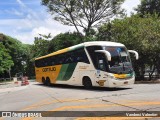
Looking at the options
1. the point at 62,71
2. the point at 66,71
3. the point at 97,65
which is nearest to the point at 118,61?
the point at 97,65

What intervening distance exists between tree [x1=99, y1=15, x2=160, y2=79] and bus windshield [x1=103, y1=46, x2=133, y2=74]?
10.8m

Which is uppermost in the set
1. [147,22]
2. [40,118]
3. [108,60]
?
[147,22]


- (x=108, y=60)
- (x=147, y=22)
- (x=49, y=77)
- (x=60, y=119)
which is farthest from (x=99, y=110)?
(x=147, y=22)

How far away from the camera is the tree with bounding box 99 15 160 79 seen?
2961 centimetres

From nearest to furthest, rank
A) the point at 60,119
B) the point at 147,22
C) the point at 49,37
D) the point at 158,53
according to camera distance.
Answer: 1. the point at 60,119
2. the point at 158,53
3. the point at 147,22
4. the point at 49,37

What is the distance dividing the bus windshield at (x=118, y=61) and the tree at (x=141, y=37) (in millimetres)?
10781

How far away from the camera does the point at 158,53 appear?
3023cm

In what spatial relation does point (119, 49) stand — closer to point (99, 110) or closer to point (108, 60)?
point (108, 60)

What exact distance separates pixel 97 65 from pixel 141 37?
1237cm

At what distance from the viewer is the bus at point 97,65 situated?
18.2 m

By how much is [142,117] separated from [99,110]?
2149 millimetres

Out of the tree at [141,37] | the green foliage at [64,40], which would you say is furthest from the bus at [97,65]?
the green foliage at [64,40]

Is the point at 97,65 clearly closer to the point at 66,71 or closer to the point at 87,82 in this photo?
the point at 87,82

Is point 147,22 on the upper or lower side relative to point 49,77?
upper
